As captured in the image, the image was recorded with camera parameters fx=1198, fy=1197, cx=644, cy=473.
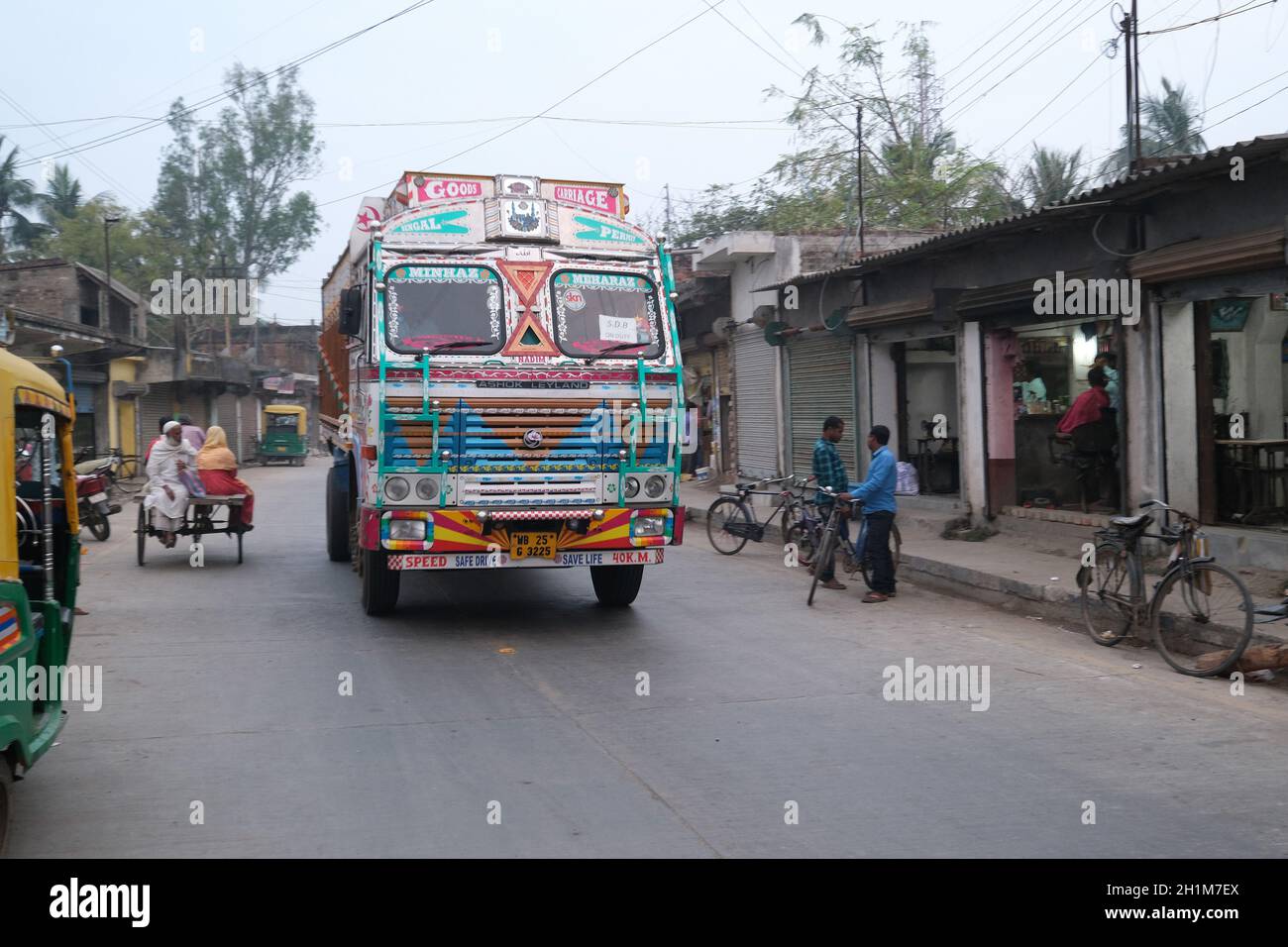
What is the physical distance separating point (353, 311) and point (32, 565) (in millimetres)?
4654

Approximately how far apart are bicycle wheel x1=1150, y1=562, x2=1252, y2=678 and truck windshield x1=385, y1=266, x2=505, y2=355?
5.43 metres

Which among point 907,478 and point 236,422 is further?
point 236,422

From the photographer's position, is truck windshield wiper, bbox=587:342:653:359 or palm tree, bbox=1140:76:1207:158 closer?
truck windshield wiper, bbox=587:342:653:359

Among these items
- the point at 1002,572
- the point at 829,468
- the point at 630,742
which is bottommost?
the point at 630,742

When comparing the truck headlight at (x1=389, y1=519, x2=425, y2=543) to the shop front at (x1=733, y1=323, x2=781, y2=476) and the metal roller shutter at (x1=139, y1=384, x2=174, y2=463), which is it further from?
the metal roller shutter at (x1=139, y1=384, x2=174, y2=463)

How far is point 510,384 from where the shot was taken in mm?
9180

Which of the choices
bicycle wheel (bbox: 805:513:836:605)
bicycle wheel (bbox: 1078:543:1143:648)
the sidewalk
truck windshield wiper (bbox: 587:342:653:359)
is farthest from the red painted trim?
the sidewalk

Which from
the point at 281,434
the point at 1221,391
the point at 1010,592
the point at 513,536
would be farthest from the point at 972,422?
the point at 281,434

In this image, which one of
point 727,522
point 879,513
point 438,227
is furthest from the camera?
point 727,522

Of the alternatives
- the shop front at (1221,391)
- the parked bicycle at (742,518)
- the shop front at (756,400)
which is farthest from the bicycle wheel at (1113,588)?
the shop front at (756,400)

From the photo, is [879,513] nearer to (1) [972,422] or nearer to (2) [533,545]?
(2) [533,545]

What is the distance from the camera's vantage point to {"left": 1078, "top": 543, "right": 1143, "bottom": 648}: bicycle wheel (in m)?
9.29
